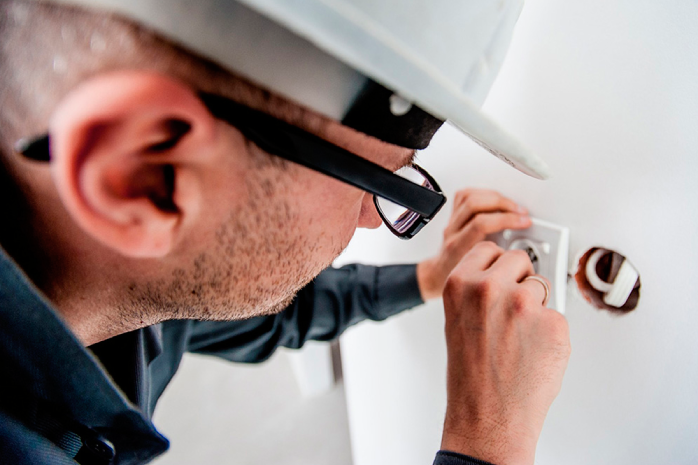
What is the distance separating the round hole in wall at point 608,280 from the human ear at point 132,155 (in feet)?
1.69

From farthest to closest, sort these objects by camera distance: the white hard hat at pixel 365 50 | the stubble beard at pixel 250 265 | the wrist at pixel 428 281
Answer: the wrist at pixel 428 281 → the stubble beard at pixel 250 265 → the white hard hat at pixel 365 50

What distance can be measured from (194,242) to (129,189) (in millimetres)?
92

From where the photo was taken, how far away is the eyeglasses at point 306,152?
0.33 m

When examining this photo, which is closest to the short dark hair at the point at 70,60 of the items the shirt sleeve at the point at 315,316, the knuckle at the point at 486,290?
the knuckle at the point at 486,290

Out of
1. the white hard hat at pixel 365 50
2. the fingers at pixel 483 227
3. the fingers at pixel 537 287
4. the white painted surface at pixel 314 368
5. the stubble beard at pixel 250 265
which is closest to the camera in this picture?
the white hard hat at pixel 365 50

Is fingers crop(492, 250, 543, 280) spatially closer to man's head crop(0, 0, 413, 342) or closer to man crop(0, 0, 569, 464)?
man crop(0, 0, 569, 464)

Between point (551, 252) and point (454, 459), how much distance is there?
1.06 feet

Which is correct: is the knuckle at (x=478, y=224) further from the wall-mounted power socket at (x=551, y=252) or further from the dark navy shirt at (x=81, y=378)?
the dark navy shirt at (x=81, y=378)

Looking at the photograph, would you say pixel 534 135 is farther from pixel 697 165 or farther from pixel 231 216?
pixel 231 216

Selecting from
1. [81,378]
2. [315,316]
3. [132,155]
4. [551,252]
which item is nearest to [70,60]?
[132,155]

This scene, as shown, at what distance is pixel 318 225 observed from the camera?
464 millimetres

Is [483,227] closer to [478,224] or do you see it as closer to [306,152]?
[478,224]

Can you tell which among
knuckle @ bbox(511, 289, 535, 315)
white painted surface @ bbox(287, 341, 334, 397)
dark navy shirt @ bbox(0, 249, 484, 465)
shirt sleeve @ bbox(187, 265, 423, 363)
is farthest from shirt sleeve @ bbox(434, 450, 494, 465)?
white painted surface @ bbox(287, 341, 334, 397)

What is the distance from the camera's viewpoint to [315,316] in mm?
936
